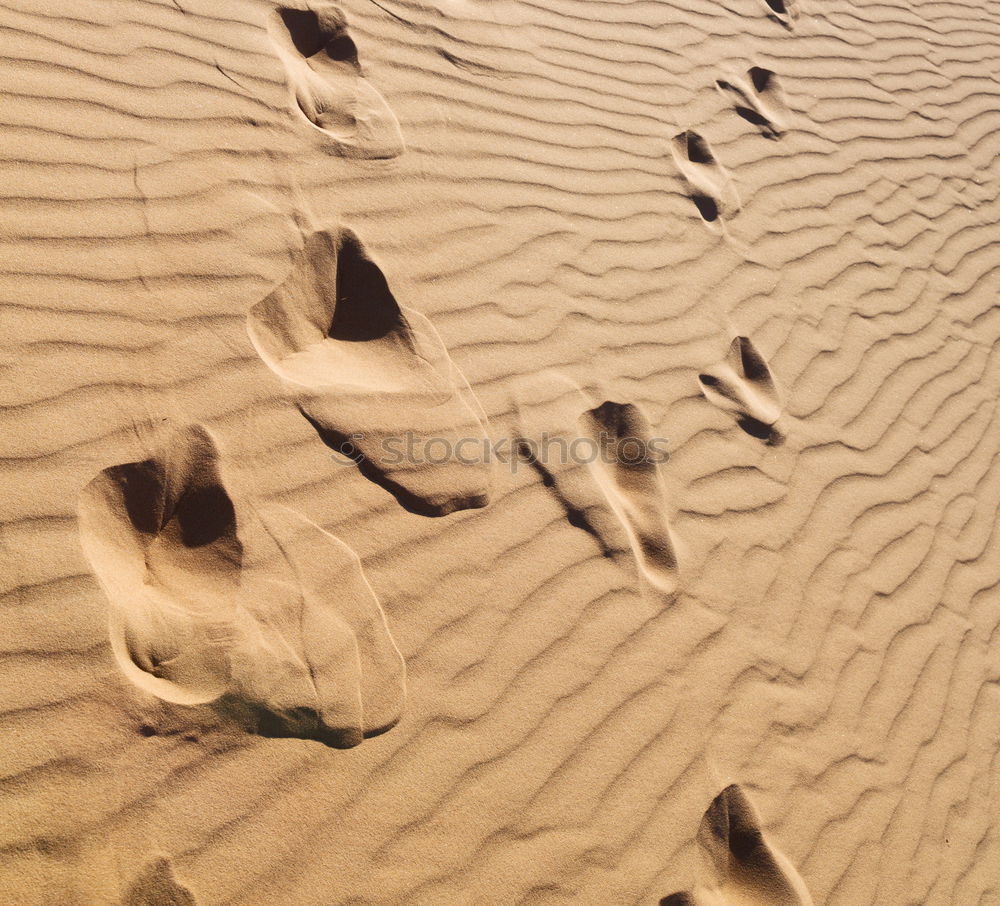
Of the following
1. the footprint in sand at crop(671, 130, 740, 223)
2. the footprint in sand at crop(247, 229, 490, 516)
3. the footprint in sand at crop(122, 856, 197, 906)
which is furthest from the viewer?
the footprint in sand at crop(671, 130, 740, 223)

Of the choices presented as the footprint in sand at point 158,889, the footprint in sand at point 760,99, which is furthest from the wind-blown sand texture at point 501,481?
the footprint in sand at point 760,99

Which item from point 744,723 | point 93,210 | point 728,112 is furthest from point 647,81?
point 744,723

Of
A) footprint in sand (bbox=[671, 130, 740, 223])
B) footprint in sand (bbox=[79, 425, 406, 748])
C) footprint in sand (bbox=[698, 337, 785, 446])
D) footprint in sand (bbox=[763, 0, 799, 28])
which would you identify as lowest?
footprint in sand (bbox=[79, 425, 406, 748])

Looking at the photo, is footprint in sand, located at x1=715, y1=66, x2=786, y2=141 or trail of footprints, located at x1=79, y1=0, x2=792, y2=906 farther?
footprint in sand, located at x1=715, y1=66, x2=786, y2=141

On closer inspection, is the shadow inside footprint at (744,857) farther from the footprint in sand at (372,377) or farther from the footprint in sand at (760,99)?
the footprint in sand at (760,99)

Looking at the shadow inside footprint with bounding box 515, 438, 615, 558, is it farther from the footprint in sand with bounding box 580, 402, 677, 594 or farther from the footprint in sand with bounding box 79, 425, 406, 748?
the footprint in sand with bounding box 79, 425, 406, 748

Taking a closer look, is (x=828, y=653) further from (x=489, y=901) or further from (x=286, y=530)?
(x=286, y=530)

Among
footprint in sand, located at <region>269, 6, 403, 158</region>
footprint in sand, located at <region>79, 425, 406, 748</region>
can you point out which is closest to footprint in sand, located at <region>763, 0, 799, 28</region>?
footprint in sand, located at <region>269, 6, 403, 158</region>

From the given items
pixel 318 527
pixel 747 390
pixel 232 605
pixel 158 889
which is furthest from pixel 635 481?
pixel 158 889
